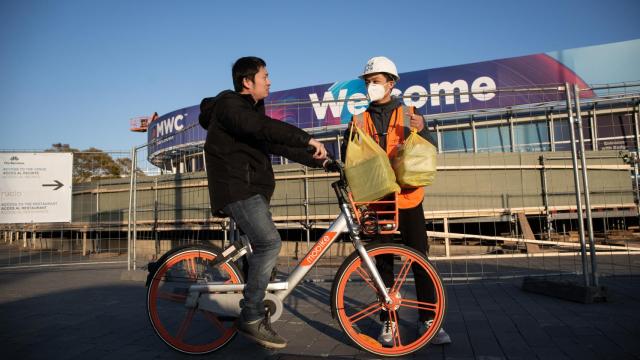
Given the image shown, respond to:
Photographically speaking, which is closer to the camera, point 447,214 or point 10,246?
point 447,214

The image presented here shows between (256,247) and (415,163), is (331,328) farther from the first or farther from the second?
(415,163)

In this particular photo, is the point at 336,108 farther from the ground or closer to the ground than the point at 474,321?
farther from the ground

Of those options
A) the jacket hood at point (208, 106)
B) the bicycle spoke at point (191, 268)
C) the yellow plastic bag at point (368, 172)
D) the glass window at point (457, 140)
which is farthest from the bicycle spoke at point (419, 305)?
the glass window at point (457, 140)

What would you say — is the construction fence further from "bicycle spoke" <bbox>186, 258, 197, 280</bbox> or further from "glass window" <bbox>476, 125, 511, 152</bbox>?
"bicycle spoke" <bbox>186, 258, 197, 280</bbox>

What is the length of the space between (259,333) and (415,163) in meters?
1.59

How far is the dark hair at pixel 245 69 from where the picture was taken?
304 centimetres

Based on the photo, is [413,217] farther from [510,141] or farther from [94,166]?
[510,141]

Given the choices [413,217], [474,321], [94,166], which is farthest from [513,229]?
[94,166]

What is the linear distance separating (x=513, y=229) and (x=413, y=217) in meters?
8.93

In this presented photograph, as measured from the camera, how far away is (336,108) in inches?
317

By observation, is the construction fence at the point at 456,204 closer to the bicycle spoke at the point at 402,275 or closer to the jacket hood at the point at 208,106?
the bicycle spoke at the point at 402,275

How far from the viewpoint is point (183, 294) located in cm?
314

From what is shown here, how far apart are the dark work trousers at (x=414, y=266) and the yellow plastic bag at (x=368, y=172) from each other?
56 cm

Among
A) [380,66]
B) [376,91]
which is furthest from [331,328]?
[380,66]
